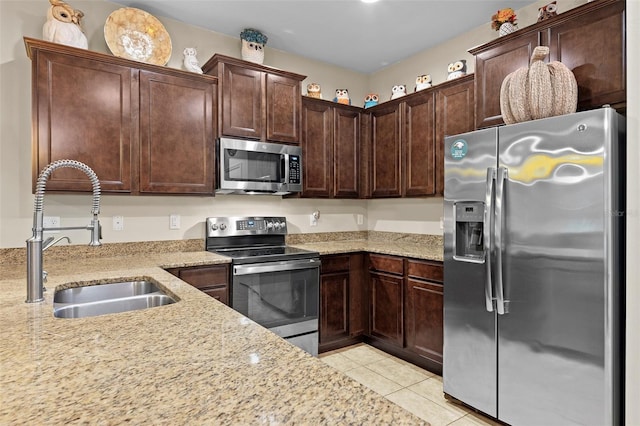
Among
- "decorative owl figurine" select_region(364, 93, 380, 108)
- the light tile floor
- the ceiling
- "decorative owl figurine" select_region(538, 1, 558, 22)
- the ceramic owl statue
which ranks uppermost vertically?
the ceiling

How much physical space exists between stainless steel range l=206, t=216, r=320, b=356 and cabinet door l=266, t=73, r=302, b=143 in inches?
30.6

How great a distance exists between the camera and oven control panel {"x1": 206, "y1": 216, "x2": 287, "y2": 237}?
3.07m

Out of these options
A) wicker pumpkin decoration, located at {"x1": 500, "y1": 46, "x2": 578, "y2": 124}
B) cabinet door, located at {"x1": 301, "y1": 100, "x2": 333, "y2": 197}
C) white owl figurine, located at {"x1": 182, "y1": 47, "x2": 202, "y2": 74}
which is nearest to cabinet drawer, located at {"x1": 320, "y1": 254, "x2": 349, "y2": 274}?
cabinet door, located at {"x1": 301, "y1": 100, "x2": 333, "y2": 197}

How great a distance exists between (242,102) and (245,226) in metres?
1.04

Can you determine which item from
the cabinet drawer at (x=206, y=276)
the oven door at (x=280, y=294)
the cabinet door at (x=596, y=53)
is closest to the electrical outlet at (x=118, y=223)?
the cabinet drawer at (x=206, y=276)

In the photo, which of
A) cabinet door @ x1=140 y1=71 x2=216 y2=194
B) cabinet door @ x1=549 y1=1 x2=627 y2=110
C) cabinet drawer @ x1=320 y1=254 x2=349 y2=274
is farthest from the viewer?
cabinet drawer @ x1=320 y1=254 x2=349 y2=274

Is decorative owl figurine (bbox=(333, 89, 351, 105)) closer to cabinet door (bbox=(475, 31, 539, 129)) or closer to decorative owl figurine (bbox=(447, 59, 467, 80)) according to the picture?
decorative owl figurine (bbox=(447, 59, 467, 80))

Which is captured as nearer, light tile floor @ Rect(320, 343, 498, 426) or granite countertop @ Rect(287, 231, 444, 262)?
light tile floor @ Rect(320, 343, 498, 426)

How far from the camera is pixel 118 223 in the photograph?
9.04ft

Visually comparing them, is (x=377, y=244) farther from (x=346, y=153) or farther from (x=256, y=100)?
(x=256, y=100)

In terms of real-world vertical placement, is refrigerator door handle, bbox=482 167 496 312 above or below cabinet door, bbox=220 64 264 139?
below

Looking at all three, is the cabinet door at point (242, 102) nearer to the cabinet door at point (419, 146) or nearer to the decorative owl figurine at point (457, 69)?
the cabinet door at point (419, 146)

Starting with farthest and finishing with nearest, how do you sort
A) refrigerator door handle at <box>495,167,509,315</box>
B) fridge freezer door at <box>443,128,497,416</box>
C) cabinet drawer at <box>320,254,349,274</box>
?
cabinet drawer at <box>320,254,349,274</box> → fridge freezer door at <box>443,128,497,416</box> → refrigerator door handle at <box>495,167,509,315</box>

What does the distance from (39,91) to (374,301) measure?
2.87 metres
